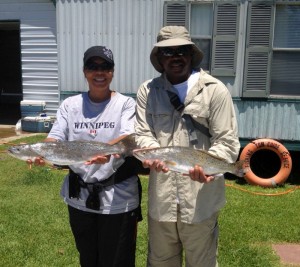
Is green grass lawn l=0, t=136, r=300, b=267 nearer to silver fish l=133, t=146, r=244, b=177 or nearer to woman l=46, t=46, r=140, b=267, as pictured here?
woman l=46, t=46, r=140, b=267

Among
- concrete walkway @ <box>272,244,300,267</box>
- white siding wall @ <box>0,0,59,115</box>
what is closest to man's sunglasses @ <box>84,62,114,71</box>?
concrete walkway @ <box>272,244,300,267</box>

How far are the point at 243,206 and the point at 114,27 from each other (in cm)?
467

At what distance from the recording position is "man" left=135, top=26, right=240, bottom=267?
296 cm

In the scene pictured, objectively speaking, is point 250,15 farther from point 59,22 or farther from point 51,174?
point 51,174

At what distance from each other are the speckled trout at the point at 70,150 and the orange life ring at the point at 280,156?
477cm

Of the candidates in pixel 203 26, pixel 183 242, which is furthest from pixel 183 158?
pixel 203 26

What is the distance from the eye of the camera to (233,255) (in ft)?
15.0

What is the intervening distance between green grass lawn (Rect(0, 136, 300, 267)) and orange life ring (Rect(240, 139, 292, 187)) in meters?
0.17

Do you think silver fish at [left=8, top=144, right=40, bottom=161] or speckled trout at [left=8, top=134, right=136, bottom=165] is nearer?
speckled trout at [left=8, top=134, right=136, bottom=165]

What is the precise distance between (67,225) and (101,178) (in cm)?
257

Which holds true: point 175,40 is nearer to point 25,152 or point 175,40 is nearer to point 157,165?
point 157,165

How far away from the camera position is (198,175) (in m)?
2.86

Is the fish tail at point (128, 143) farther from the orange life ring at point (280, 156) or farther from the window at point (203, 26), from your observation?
the window at point (203, 26)

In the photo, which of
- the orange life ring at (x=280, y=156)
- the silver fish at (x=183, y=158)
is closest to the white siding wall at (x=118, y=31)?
the orange life ring at (x=280, y=156)
